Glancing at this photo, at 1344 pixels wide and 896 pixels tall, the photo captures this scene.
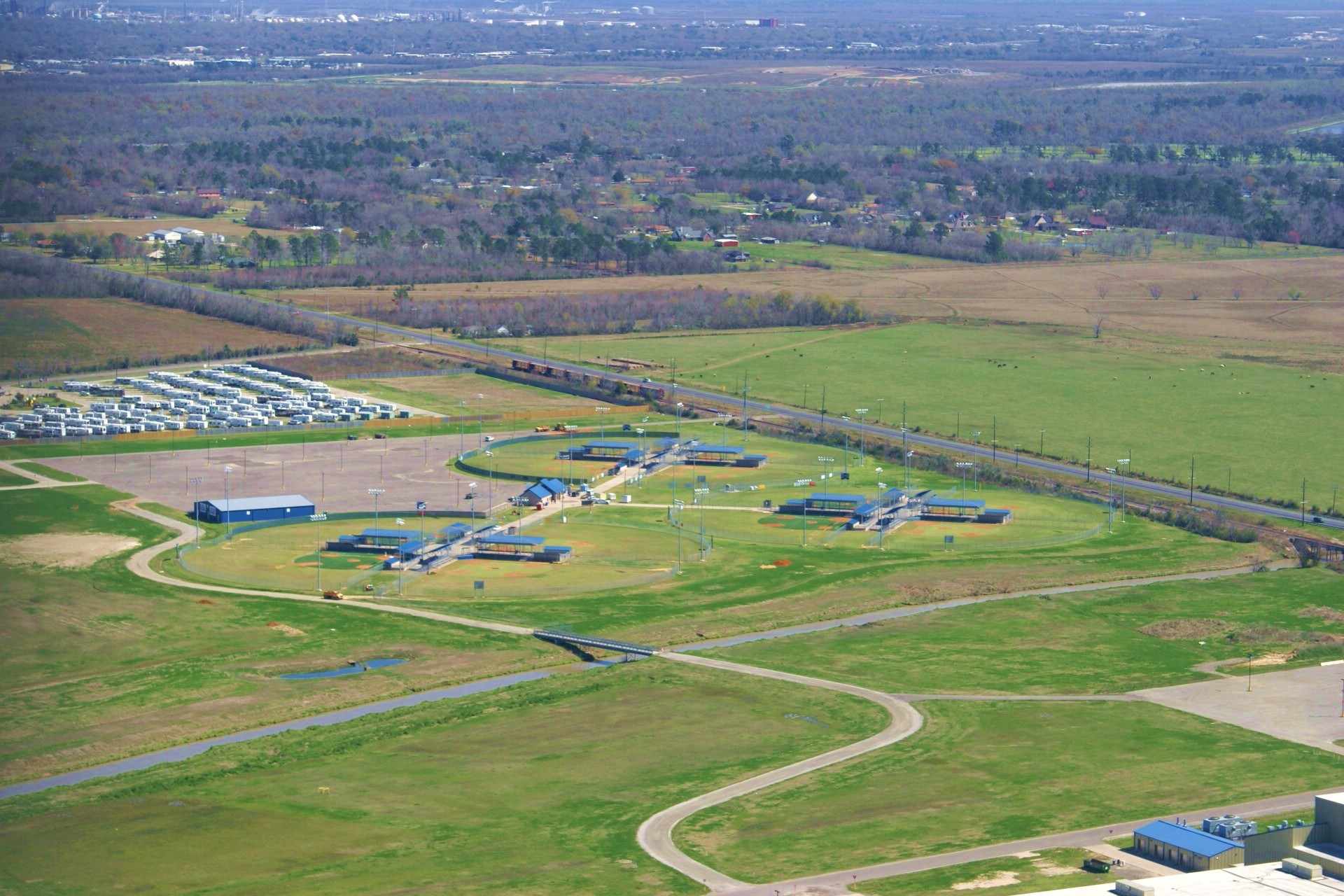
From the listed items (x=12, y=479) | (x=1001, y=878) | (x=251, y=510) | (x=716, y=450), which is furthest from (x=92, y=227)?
(x=1001, y=878)

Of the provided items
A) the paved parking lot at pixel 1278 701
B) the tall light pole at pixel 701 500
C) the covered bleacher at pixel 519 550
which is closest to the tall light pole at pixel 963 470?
the tall light pole at pixel 701 500

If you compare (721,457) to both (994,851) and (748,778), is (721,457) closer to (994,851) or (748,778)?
(748,778)

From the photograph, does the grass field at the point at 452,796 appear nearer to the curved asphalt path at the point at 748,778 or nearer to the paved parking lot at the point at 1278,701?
the curved asphalt path at the point at 748,778

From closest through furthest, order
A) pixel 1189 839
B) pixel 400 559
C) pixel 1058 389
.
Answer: pixel 1189 839 → pixel 400 559 → pixel 1058 389

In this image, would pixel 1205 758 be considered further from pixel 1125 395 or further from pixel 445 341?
pixel 445 341

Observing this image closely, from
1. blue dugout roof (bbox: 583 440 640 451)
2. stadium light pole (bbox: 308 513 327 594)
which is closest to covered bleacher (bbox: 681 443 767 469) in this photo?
blue dugout roof (bbox: 583 440 640 451)

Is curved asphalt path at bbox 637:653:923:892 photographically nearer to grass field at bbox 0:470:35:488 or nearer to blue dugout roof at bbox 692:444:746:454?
blue dugout roof at bbox 692:444:746:454

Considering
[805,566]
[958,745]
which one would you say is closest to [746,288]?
[805,566]
